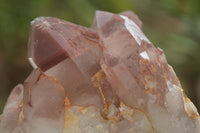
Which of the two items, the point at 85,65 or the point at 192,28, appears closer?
the point at 85,65

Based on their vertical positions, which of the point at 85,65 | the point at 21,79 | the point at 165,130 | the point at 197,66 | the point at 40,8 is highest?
the point at 85,65

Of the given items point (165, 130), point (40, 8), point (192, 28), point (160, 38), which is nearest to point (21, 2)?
point (40, 8)

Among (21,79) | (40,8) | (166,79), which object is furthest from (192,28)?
(166,79)

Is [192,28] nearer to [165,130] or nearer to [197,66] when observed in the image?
[197,66]

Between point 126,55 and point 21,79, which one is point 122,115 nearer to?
point 126,55

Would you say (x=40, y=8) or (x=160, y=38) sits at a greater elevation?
(x=40, y=8)

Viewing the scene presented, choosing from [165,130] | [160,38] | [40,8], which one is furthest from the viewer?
[160,38]

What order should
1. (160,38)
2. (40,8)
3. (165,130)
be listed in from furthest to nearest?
1. (160,38)
2. (40,8)
3. (165,130)
